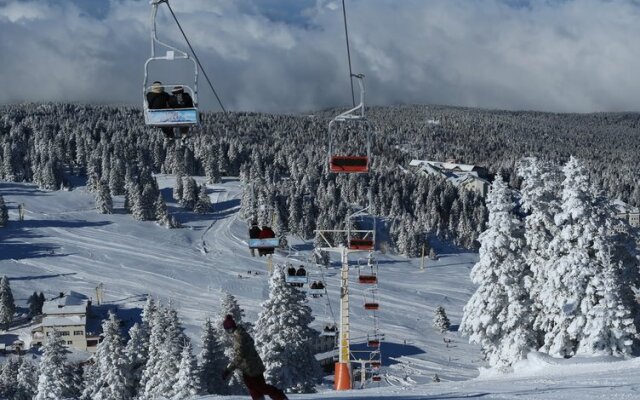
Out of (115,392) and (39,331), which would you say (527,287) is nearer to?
(115,392)

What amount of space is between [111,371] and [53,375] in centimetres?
266

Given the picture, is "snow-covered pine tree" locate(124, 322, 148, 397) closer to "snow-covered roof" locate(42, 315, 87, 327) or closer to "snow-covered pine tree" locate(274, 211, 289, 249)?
"snow-covered roof" locate(42, 315, 87, 327)

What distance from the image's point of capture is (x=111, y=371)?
39.3 m

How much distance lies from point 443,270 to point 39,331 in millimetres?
56949

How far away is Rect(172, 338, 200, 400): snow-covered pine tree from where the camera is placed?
34344 millimetres

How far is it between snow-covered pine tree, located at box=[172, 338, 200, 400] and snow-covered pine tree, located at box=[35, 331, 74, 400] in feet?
22.7

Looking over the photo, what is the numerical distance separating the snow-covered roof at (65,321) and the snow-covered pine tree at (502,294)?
54.2 metres

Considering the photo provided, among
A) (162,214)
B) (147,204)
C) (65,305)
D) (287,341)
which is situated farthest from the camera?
(147,204)

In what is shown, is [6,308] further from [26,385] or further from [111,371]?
[111,371]

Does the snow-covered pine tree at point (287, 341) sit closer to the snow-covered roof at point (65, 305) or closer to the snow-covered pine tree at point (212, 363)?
the snow-covered pine tree at point (212, 363)

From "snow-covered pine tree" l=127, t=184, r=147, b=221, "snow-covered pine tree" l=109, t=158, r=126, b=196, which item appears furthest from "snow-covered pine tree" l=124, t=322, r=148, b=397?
"snow-covered pine tree" l=109, t=158, r=126, b=196

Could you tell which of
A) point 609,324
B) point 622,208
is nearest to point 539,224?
point 609,324

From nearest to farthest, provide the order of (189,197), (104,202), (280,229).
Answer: (280,229)
(104,202)
(189,197)

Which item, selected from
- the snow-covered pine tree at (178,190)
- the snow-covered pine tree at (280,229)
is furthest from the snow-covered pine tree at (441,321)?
the snow-covered pine tree at (178,190)
